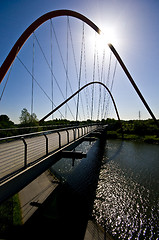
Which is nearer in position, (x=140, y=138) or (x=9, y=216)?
(x=9, y=216)

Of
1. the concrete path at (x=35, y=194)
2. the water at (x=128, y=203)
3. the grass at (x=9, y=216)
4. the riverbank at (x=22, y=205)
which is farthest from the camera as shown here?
the concrete path at (x=35, y=194)

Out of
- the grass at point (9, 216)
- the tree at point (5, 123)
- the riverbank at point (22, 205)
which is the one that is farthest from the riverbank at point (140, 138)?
the grass at point (9, 216)

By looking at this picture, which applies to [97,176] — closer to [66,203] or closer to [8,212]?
[66,203]

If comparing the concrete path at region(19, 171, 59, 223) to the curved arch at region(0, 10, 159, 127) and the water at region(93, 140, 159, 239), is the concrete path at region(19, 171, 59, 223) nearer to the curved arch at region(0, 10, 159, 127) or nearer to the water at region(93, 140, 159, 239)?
the water at region(93, 140, 159, 239)

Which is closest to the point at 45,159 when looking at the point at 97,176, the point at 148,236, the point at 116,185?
the point at 148,236

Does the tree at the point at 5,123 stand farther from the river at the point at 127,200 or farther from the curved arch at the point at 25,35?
the curved arch at the point at 25,35

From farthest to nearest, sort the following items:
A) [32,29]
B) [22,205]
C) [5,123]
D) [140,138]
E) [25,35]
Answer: [140,138]
[5,123]
[32,29]
[25,35]
[22,205]

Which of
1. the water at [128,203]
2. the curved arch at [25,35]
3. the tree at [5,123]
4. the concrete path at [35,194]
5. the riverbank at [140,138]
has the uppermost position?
the curved arch at [25,35]

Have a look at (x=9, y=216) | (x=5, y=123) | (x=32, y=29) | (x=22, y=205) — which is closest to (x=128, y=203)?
(x=22, y=205)

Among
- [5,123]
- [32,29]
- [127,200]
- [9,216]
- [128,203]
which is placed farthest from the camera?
[5,123]

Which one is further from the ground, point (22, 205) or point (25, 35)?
point (25, 35)

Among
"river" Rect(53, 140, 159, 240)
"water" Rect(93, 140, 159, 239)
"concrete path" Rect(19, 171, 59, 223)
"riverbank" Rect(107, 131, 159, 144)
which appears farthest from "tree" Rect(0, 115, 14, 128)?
"riverbank" Rect(107, 131, 159, 144)

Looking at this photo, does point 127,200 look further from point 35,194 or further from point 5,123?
point 5,123

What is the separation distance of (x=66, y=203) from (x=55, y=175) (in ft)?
20.1
